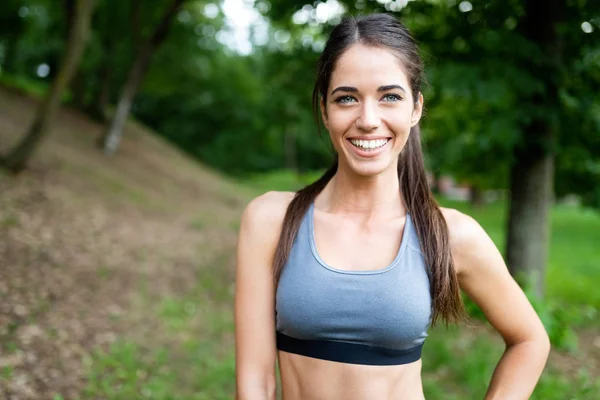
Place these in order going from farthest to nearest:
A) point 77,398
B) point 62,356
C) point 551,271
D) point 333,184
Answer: point 551,271 → point 62,356 → point 77,398 → point 333,184

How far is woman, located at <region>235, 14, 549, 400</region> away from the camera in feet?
5.82

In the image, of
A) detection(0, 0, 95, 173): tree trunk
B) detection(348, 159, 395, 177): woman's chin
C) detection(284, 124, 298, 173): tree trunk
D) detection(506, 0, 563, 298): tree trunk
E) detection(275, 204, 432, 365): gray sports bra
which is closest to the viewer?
detection(275, 204, 432, 365): gray sports bra

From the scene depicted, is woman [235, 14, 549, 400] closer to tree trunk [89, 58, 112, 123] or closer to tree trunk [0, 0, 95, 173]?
tree trunk [0, 0, 95, 173]

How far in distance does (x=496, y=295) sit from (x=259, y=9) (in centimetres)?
614

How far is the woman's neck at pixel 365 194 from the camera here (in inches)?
77.0

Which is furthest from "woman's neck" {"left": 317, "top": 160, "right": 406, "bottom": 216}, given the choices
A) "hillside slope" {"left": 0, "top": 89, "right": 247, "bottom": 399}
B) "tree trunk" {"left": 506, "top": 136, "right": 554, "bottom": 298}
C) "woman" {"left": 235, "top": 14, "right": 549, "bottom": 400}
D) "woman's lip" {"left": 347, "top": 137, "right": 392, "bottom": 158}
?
"tree trunk" {"left": 506, "top": 136, "right": 554, "bottom": 298}

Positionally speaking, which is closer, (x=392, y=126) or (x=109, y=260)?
(x=392, y=126)

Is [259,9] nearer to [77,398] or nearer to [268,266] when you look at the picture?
[77,398]

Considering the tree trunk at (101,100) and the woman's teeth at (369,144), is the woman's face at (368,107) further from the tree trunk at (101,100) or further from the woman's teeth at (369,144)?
the tree trunk at (101,100)

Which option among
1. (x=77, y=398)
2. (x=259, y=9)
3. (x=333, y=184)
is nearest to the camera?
(x=333, y=184)

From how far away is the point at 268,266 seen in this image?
189 cm

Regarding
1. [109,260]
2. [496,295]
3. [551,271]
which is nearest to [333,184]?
[496,295]

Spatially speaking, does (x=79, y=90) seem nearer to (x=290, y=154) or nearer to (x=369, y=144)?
(x=290, y=154)

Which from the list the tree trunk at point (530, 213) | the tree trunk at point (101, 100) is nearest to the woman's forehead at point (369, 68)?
the tree trunk at point (530, 213)
